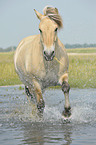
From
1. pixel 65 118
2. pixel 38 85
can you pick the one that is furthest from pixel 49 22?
pixel 65 118

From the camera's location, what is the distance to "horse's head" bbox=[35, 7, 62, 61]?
18.2ft

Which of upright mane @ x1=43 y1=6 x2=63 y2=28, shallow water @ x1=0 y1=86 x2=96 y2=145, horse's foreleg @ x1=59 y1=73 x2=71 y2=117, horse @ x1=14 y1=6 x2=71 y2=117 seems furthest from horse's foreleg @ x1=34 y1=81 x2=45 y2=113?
upright mane @ x1=43 y1=6 x2=63 y2=28

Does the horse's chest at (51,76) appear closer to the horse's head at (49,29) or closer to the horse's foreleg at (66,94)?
the horse's foreleg at (66,94)

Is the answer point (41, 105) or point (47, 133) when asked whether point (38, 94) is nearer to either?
point (41, 105)

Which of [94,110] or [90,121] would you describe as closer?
[90,121]

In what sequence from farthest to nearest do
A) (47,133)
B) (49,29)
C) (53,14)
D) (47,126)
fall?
1. (47,126)
2. (53,14)
3. (49,29)
4. (47,133)

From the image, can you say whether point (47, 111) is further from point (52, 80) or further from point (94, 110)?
point (52, 80)

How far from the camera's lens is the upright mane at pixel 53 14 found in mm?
6156

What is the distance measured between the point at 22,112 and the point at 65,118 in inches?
79.9

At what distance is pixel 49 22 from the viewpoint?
5918mm

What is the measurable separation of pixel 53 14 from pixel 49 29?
1.71ft

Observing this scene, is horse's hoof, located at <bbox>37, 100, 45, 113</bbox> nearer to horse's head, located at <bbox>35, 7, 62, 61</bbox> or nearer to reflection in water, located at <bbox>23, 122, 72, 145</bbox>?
reflection in water, located at <bbox>23, 122, 72, 145</bbox>

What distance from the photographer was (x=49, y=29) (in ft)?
19.0

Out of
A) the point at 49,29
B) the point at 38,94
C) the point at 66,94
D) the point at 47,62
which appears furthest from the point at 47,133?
the point at 49,29
